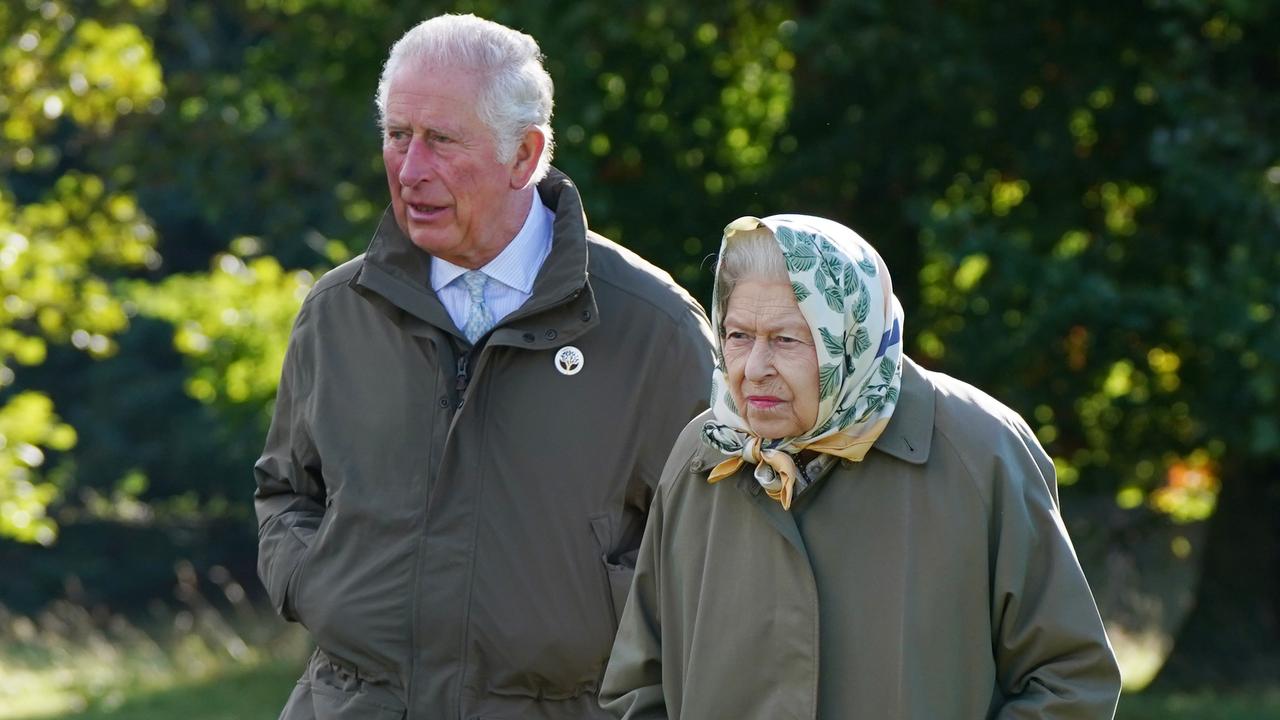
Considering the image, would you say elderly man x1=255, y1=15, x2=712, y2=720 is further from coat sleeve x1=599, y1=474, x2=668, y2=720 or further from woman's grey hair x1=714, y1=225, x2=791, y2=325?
woman's grey hair x1=714, y1=225, x2=791, y2=325

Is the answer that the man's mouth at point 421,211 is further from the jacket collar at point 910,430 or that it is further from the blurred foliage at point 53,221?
the blurred foliage at point 53,221

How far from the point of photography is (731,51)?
10914 mm

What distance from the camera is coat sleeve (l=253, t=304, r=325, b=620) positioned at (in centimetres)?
335

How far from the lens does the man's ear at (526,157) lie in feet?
10.8

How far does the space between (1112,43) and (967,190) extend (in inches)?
44.1

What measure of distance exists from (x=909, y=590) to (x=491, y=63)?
1.34 m

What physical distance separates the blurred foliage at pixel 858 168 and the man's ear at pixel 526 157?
5.48 metres

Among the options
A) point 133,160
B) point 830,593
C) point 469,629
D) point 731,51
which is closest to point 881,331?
point 830,593

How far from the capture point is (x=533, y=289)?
10.7 feet

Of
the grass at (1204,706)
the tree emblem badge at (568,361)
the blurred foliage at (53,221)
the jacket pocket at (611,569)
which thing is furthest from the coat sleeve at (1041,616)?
the grass at (1204,706)

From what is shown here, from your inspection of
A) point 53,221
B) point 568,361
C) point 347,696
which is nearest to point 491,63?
point 568,361

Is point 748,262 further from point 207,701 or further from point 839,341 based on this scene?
point 207,701

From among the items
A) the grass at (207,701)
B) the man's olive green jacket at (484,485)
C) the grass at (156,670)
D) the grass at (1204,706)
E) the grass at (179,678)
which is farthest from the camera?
the grass at (156,670)

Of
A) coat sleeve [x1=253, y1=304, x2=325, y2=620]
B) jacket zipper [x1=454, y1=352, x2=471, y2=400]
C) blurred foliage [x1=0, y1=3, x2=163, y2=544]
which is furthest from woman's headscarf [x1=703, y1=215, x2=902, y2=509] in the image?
blurred foliage [x1=0, y1=3, x2=163, y2=544]
